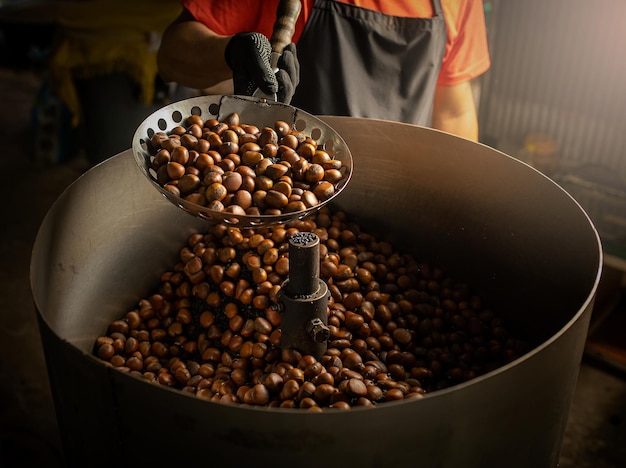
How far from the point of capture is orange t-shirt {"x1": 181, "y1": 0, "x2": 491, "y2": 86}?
1.71m

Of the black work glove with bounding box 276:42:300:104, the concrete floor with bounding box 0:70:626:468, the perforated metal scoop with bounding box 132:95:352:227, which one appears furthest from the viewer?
the concrete floor with bounding box 0:70:626:468

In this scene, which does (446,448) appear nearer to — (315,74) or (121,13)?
(315,74)

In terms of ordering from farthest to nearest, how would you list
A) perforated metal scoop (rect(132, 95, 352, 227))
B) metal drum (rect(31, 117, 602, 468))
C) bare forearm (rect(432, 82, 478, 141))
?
1. bare forearm (rect(432, 82, 478, 141))
2. perforated metal scoop (rect(132, 95, 352, 227))
3. metal drum (rect(31, 117, 602, 468))

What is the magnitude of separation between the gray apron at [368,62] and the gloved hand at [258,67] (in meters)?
0.29

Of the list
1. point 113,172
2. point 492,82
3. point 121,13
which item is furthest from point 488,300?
point 121,13

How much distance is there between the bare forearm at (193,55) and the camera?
1.66 m

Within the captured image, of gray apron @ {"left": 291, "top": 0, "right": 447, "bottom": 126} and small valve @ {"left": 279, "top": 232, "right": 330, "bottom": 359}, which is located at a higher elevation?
gray apron @ {"left": 291, "top": 0, "right": 447, "bottom": 126}

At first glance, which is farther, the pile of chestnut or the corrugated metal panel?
the corrugated metal panel

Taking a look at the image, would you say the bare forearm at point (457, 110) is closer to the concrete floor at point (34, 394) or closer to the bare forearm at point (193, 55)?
the bare forearm at point (193, 55)

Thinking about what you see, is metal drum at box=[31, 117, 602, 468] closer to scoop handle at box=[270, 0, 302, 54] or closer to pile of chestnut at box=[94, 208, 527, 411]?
pile of chestnut at box=[94, 208, 527, 411]

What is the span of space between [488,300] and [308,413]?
0.86 m

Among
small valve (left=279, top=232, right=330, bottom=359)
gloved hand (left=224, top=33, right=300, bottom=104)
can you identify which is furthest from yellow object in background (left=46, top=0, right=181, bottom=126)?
small valve (left=279, top=232, right=330, bottom=359)

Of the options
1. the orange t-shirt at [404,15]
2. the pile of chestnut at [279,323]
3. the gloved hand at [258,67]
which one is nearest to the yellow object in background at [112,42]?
the orange t-shirt at [404,15]

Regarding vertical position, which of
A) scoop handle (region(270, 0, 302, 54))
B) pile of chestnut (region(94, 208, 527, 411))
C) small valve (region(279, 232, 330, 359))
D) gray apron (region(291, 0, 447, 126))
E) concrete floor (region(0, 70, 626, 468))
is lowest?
concrete floor (region(0, 70, 626, 468))
